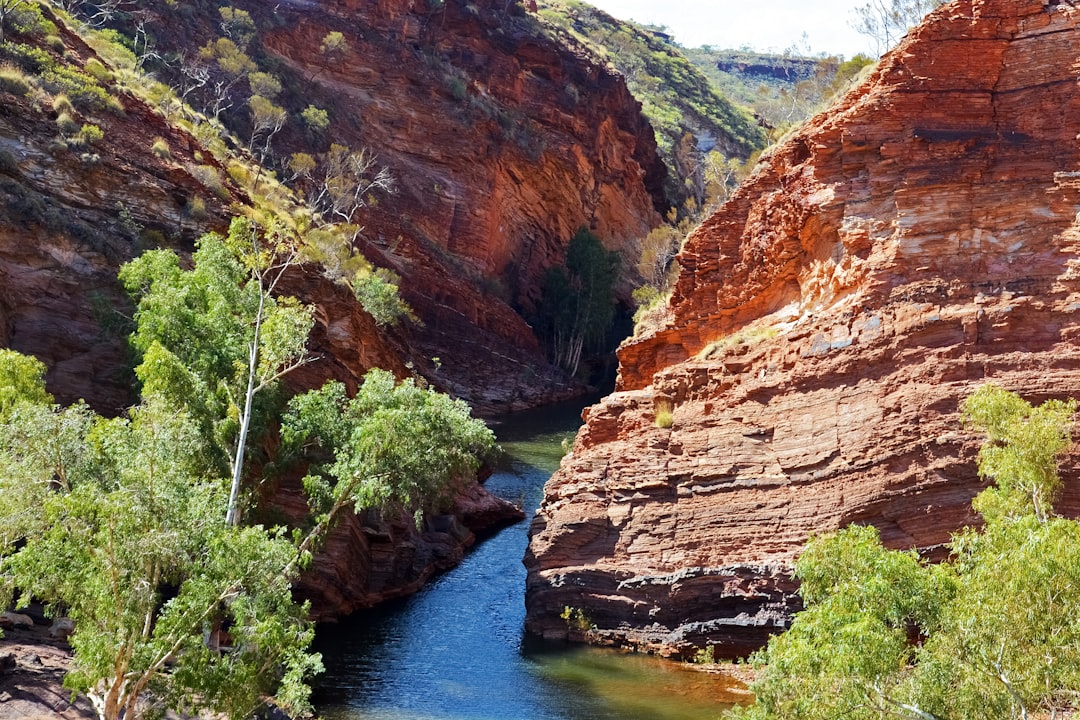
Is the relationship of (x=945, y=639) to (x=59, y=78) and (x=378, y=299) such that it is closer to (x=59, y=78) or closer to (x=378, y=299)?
(x=59, y=78)

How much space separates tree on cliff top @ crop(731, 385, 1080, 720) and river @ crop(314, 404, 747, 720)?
28.3 ft

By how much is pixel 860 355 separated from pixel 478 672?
40.0 feet

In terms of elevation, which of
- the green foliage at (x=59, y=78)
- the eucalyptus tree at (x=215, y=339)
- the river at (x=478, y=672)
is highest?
the green foliage at (x=59, y=78)

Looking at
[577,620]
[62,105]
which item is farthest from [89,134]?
[577,620]

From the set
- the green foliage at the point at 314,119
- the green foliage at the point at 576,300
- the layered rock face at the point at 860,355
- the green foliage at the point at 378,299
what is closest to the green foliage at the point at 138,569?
the layered rock face at the point at 860,355

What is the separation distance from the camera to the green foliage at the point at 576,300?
7762 cm

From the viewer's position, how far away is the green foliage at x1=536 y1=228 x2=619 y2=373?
77625 mm

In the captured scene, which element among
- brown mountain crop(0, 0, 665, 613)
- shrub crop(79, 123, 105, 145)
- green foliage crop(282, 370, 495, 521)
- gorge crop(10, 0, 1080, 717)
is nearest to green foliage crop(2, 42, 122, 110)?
brown mountain crop(0, 0, 665, 613)

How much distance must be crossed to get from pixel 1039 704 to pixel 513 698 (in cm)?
1471

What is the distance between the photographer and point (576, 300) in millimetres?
77750

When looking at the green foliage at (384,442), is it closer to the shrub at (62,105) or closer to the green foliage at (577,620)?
the green foliage at (577,620)

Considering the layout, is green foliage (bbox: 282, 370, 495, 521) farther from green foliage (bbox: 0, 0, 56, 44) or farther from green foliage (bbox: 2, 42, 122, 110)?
green foliage (bbox: 0, 0, 56, 44)

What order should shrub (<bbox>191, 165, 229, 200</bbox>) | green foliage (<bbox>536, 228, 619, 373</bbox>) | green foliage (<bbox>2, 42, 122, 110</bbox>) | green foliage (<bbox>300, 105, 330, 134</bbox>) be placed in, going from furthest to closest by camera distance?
1. green foliage (<bbox>536, 228, 619, 373</bbox>)
2. green foliage (<bbox>300, 105, 330, 134</bbox>)
3. shrub (<bbox>191, 165, 229, 200</bbox>)
4. green foliage (<bbox>2, 42, 122, 110</bbox>)

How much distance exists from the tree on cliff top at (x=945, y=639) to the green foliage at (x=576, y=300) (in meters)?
61.4
